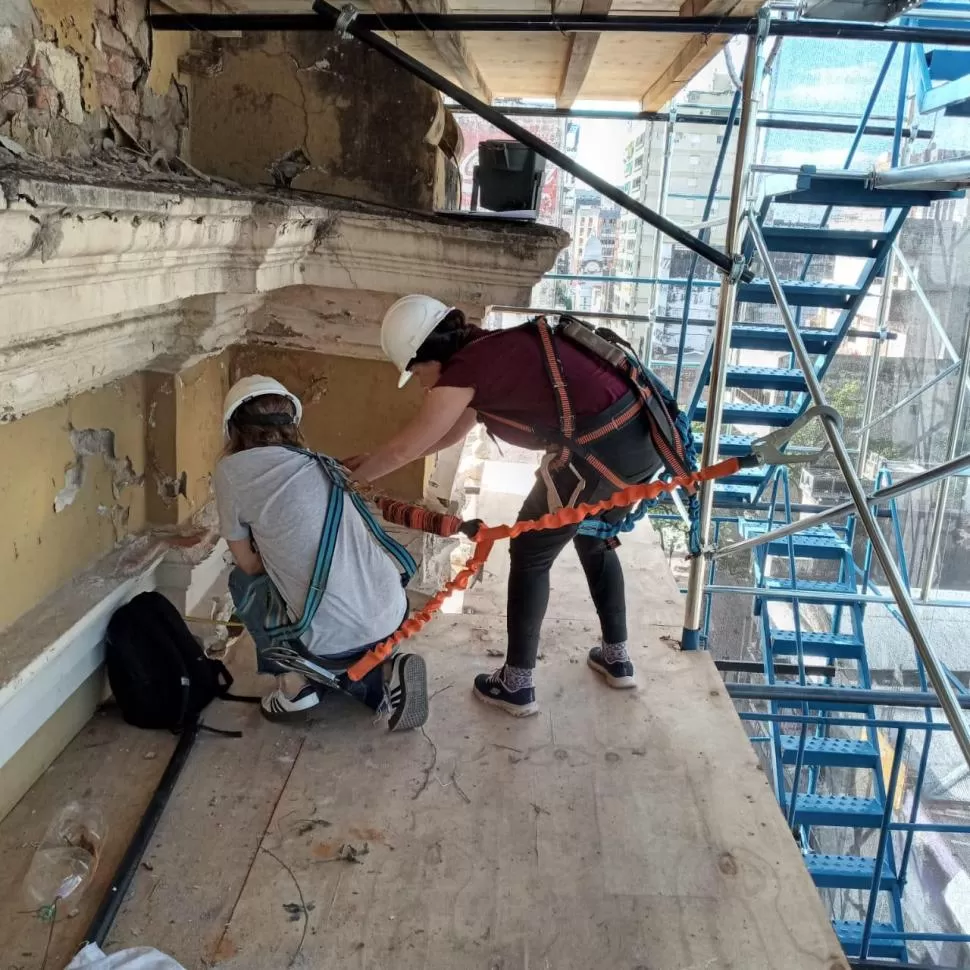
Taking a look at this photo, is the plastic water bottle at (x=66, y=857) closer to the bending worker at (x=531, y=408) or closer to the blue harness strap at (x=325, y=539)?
the blue harness strap at (x=325, y=539)

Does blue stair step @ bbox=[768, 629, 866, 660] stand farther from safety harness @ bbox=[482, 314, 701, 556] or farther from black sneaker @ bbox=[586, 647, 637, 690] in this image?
safety harness @ bbox=[482, 314, 701, 556]

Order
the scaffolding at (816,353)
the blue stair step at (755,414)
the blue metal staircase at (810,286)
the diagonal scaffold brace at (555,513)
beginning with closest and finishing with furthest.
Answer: the diagonal scaffold brace at (555,513), the scaffolding at (816,353), the blue metal staircase at (810,286), the blue stair step at (755,414)

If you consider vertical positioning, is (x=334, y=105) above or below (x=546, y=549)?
above

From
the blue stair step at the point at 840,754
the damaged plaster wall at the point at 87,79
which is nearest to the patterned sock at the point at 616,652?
the blue stair step at the point at 840,754

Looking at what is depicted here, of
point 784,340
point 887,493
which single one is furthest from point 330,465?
point 784,340

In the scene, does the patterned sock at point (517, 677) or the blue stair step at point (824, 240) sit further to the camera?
the blue stair step at point (824, 240)

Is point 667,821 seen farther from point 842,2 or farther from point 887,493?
point 842,2

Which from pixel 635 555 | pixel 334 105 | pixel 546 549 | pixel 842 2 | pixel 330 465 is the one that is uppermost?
pixel 842 2

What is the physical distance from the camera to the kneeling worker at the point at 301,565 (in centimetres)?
229

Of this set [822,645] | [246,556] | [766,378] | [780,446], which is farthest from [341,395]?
[822,645]

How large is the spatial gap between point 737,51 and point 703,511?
15.2 feet

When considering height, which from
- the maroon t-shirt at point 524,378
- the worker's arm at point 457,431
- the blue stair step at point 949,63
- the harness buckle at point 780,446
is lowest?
the worker's arm at point 457,431

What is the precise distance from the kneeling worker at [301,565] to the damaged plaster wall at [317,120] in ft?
2.99

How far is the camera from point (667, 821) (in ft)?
7.48
